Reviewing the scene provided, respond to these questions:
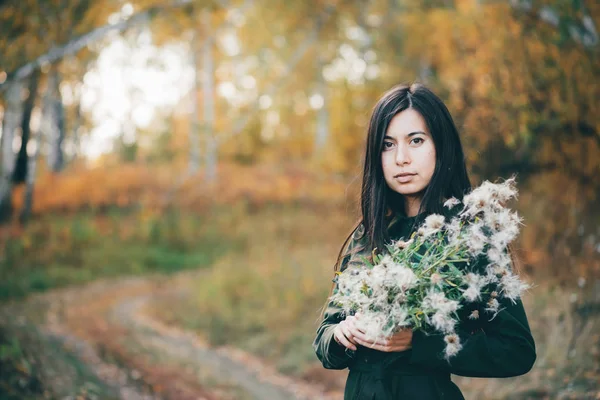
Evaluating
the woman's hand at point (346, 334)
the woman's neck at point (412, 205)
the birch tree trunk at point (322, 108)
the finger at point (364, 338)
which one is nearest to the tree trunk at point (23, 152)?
the woman's neck at point (412, 205)

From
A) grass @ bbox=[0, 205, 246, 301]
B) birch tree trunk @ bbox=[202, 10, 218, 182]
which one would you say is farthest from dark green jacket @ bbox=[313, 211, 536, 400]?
birch tree trunk @ bbox=[202, 10, 218, 182]

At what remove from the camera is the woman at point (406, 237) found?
5.53ft

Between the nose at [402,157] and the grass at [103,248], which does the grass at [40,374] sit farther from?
the grass at [103,248]

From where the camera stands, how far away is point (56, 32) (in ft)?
19.7

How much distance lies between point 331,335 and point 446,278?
507mm

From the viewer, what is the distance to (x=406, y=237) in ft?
6.50

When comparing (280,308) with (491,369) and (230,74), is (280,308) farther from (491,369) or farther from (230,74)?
(230,74)

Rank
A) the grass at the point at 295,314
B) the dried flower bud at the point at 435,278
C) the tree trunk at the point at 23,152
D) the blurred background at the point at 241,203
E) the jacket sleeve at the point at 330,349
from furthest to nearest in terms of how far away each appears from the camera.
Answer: the tree trunk at the point at 23,152, the blurred background at the point at 241,203, the grass at the point at 295,314, the jacket sleeve at the point at 330,349, the dried flower bud at the point at 435,278

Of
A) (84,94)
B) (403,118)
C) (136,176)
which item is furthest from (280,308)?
(84,94)

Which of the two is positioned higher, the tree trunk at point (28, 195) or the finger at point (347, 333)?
the tree trunk at point (28, 195)

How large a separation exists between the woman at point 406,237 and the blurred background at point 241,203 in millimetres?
278

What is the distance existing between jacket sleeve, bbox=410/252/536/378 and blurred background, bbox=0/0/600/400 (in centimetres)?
56

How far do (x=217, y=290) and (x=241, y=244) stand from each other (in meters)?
5.13

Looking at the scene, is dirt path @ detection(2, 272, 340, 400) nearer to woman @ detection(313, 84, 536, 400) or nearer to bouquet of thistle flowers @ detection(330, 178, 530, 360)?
woman @ detection(313, 84, 536, 400)
